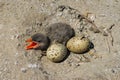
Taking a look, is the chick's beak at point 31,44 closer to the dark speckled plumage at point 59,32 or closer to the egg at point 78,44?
the dark speckled plumage at point 59,32

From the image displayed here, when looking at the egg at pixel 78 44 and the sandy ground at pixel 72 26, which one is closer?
the sandy ground at pixel 72 26

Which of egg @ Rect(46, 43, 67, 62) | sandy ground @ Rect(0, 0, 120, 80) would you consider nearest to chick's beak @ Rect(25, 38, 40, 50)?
sandy ground @ Rect(0, 0, 120, 80)

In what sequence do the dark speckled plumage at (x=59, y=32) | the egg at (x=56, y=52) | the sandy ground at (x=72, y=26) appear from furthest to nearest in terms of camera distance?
the dark speckled plumage at (x=59, y=32)
the egg at (x=56, y=52)
the sandy ground at (x=72, y=26)

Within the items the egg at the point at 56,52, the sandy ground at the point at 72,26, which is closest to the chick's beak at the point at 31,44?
the sandy ground at the point at 72,26

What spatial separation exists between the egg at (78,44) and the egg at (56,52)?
4.3 inches

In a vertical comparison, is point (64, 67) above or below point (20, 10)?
below

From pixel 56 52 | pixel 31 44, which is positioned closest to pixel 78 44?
pixel 56 52

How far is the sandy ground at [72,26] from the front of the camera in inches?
165

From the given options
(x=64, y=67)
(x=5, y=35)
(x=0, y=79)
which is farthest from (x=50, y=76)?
(x=5, y=35)

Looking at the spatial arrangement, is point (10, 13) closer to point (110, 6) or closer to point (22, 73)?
point (22, 73)

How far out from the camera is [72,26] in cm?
480

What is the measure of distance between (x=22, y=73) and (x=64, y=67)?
551 millimetres

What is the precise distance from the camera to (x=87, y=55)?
14.8 feet

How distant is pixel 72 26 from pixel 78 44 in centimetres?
46
